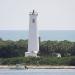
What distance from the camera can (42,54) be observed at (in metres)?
47.3

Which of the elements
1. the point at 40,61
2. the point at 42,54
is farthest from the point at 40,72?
the point at 42,54

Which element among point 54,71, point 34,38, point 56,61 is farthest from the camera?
point 34,38

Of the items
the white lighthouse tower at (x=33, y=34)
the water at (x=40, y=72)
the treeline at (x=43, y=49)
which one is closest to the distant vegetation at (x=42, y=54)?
the treeline at (x=43, y=49)

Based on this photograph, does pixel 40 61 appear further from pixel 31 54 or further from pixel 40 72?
pixel 40 72

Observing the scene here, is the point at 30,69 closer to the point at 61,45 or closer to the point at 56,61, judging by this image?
the point at 56,61

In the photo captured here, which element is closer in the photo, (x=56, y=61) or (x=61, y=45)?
(x=56, y=61)

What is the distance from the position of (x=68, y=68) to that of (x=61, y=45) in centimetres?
782

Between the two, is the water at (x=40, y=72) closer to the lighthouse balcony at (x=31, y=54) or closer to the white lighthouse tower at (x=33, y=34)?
the lighthouse balcony at (x=31, y=54)

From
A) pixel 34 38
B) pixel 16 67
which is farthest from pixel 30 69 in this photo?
pixel 34 38

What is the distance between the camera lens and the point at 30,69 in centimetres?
4212

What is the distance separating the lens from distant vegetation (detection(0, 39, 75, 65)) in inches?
1726

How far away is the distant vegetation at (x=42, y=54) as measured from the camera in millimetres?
43844

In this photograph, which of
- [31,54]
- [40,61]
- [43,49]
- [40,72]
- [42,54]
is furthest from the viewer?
[43,49]

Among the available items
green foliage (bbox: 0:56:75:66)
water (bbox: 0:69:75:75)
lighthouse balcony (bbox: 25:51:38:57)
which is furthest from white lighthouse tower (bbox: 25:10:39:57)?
water (bbox: 0:69:75:75)
